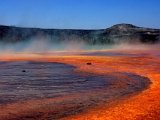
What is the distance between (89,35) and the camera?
77312 millimetres

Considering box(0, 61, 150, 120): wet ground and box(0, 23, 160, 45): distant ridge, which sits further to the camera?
box(0, 23, 160, 45): distant ridge

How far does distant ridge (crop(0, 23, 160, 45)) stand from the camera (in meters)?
68.5

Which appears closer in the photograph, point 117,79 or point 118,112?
point 118,112

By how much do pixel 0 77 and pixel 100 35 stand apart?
59.4m

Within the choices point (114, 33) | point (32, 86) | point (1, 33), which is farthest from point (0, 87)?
point (114, 33)

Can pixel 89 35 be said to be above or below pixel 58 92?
below

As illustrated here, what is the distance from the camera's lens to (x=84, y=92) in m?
11.6

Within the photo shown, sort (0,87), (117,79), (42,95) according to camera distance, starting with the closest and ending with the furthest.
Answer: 1. (42,95)
2. (0,87)
3. (117,79)

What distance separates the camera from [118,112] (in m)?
8.73

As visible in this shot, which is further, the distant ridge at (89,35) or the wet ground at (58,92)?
the distant ridge at (89,35)

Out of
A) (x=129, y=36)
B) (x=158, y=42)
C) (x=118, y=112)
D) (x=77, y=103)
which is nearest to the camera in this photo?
(x=118, y=112)

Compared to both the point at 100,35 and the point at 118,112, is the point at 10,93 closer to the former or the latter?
the point at 118,112

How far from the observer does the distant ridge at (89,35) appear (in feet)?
225

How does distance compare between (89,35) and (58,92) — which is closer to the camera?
(58,92)
